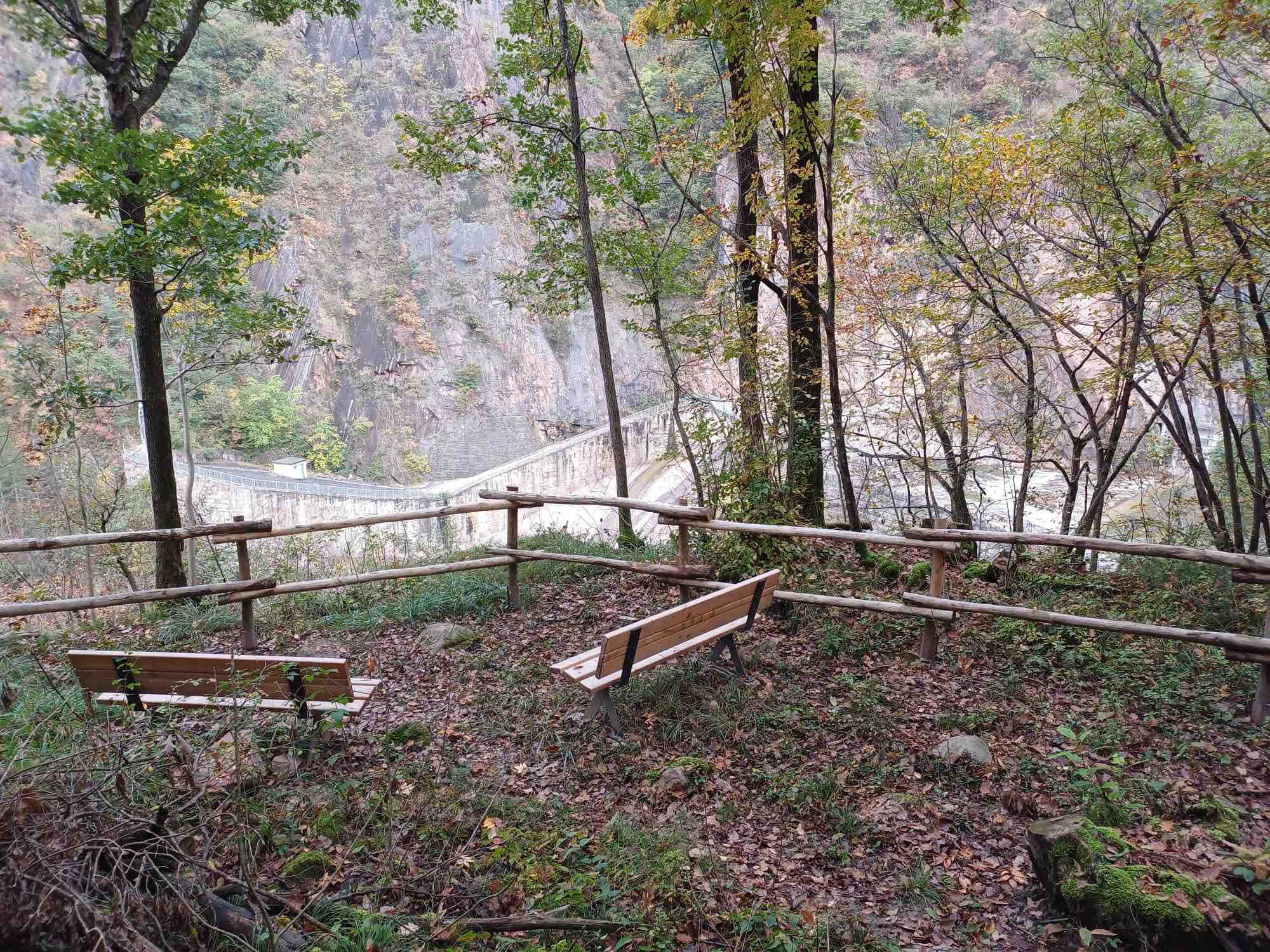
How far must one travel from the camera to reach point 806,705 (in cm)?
457

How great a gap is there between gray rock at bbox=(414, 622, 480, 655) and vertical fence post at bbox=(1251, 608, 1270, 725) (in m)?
5.58

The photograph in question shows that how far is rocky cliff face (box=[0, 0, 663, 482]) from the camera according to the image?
107 feet

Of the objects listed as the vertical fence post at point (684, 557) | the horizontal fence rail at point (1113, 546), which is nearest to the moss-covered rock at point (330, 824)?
the vertical fence post at point (684, 557)

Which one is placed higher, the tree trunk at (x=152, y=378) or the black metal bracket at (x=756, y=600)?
the tree trunk at (x=152, y=378)

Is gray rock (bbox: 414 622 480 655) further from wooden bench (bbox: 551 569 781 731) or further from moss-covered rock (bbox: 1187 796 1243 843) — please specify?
moss-covered rock (bbox: 1187 796 1243 843)

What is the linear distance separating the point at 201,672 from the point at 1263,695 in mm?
6275

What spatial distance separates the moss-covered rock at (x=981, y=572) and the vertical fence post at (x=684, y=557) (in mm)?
2846

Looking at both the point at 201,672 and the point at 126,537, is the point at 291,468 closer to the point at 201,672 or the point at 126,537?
the point at 126,537

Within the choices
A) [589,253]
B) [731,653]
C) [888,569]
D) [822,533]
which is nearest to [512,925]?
[731,653]

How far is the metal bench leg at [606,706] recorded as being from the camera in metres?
4.32

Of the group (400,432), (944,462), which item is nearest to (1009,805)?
(944,462)

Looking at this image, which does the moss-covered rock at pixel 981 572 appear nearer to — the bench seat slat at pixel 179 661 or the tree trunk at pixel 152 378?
the bench seat slat at pixel 179 661

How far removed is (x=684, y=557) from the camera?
5875 mm

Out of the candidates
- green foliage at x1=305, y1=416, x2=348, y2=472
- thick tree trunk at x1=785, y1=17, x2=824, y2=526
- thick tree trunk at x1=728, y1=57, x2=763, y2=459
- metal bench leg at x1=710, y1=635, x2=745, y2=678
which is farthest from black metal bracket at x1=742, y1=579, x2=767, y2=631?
green foliage at x1=305, y1=416, x2=348, y2=472
